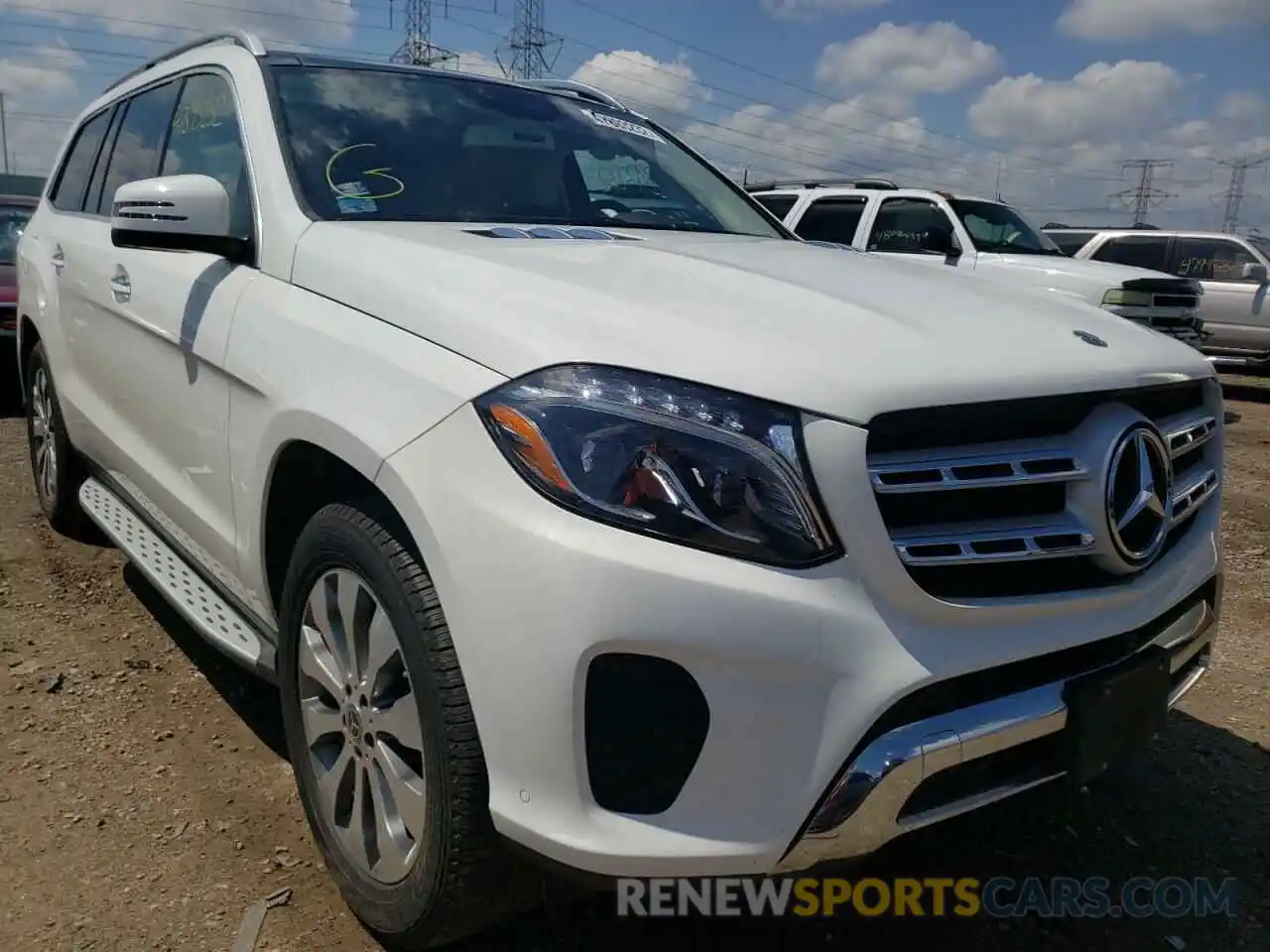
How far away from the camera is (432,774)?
1.79 metres

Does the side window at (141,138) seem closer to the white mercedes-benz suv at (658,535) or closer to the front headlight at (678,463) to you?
the white mercedes-benz suv at (658,535)

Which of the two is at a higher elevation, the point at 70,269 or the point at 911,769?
the point at 70,269

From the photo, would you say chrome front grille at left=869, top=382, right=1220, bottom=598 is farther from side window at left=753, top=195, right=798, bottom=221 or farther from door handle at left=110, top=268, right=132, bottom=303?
side window at left=753, top=195, right=798, bottom=221

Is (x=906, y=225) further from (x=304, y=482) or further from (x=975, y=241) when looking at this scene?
(x=304, y=482)

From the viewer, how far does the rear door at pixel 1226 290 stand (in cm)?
1246

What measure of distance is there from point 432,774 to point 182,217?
1448 millimetres

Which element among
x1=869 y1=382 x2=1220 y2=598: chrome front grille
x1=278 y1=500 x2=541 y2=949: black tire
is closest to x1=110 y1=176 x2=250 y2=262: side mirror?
x1=278 y1=500 x2=541 y2=949: black tire

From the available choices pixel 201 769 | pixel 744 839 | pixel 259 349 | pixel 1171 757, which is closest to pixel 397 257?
pixel 259 349

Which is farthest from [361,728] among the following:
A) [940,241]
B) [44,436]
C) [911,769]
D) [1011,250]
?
[1011,250]

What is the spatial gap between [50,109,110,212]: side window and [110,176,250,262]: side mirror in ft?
6.41

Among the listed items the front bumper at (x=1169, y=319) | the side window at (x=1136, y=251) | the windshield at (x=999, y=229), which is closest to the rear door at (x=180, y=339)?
the front bumper at (x=1169, y=319)

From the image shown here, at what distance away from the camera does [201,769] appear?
2.81m

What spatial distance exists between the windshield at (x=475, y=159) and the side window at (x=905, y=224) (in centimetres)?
681

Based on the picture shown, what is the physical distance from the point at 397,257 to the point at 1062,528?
1.34m
